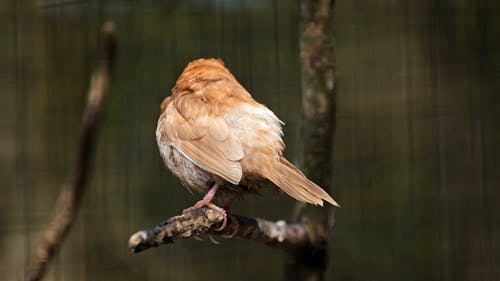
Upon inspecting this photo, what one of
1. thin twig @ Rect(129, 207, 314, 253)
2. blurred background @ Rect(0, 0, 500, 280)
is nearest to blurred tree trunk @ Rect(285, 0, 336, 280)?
thin twig @ Rect(129, 207, 314, 253)

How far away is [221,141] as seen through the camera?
2.52 metres

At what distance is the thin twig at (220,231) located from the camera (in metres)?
1.89

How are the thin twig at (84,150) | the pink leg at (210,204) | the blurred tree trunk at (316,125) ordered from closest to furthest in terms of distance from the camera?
the thin twig at (84,150) → the pink leg at (210,204) → the blurred tree trunk at (316,125)

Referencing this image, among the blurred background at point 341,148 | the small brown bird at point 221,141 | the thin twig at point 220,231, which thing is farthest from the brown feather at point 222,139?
the blurred background at point 341,148

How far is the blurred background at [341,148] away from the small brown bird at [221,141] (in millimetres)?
1200

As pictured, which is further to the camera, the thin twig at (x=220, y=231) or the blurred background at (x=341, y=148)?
the blurred background at (x=341, y=148)

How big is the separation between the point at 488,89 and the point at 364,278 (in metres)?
1.15

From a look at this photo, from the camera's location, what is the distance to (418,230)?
409cm

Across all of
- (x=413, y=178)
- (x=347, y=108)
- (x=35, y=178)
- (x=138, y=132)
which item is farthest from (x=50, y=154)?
(x=413, y=178)

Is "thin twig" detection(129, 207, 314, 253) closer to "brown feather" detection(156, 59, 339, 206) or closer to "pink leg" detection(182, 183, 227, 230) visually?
"pink leg" detection(182, 183, 227, 230)

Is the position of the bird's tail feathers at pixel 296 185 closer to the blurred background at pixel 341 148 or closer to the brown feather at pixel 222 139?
the brown feather at pixel 222 139

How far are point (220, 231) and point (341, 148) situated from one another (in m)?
1.94

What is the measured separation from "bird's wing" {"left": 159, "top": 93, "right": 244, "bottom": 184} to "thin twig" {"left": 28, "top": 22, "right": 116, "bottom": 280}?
1.27 metres

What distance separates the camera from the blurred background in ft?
13.3
